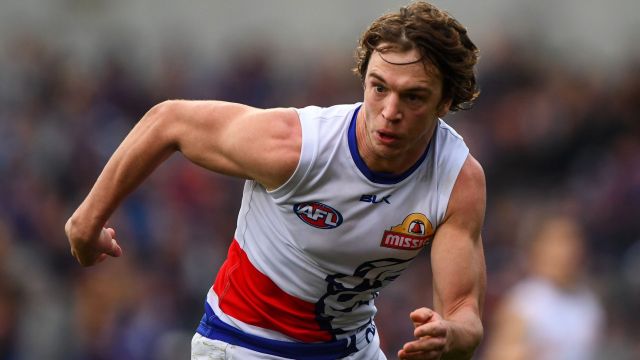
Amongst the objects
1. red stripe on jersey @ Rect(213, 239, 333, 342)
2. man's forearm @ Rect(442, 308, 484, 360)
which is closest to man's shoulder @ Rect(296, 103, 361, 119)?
red stripe on jersey @ Rect(213, 239, 333, 342)

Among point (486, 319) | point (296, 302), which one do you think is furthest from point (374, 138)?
point (486, 319)

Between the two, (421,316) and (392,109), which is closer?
(421,316)

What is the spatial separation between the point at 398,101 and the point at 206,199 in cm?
841

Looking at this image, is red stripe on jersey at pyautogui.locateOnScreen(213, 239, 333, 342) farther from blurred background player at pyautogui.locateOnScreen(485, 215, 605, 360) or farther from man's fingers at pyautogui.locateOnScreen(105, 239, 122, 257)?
blurred background player at pyautogui.locateOnScreen(485, 215, 605, 360)

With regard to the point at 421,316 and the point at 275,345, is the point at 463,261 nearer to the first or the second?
the point at 421,316

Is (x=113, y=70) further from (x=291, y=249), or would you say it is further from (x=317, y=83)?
(x=291, y=249)

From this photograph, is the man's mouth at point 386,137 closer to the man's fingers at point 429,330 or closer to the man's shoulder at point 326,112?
the man's shoulder at point 326,112

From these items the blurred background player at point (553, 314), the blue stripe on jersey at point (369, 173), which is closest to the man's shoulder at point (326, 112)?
the blue stripe on jersey at point (369, 173)

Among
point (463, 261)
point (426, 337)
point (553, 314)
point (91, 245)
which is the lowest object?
point (553, 314)

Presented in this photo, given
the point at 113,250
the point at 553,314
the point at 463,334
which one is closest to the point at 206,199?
the point at 553,314

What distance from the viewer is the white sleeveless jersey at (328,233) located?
530 centimetres

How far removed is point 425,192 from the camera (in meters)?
5.36

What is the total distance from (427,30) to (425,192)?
26.1 inches

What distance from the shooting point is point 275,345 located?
5.51 meters
